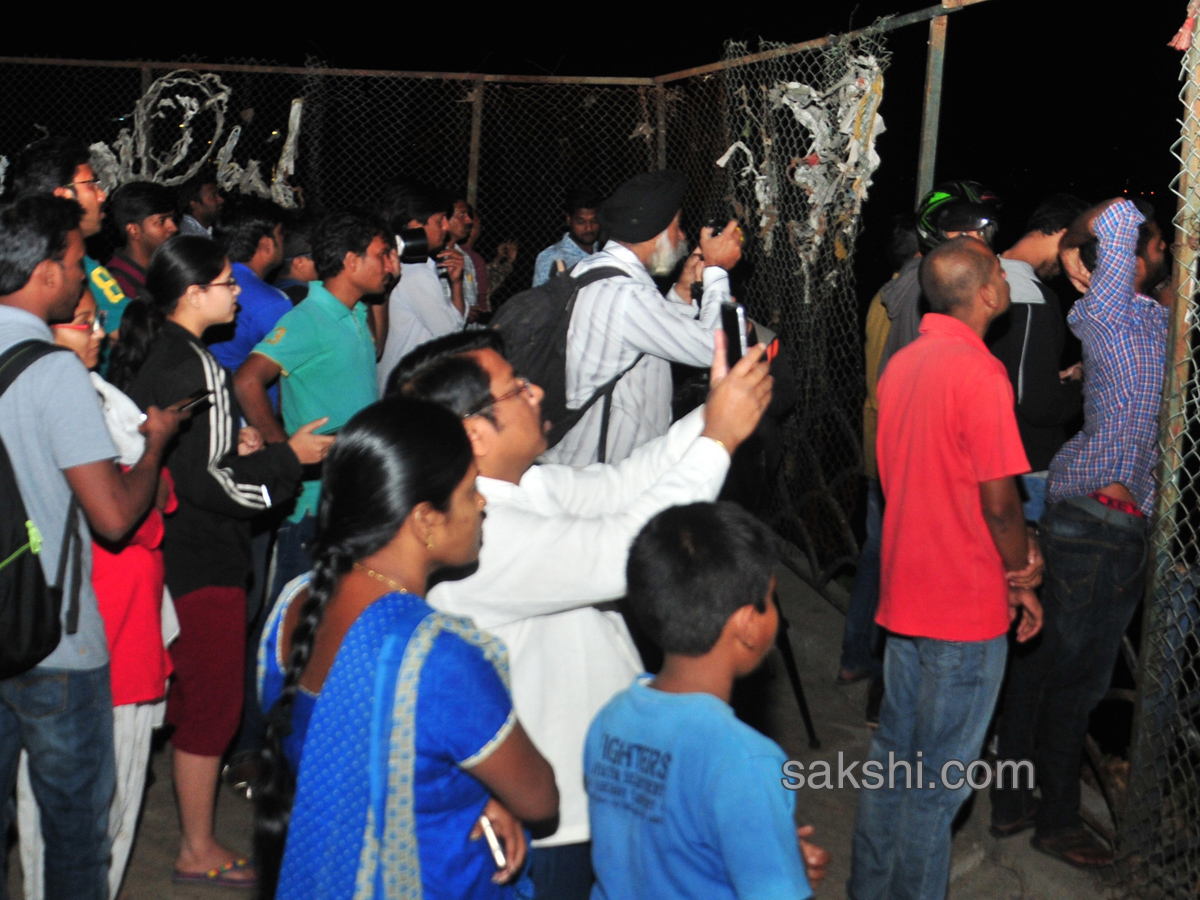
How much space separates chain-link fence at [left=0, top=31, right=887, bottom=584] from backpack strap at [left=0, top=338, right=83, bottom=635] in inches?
150

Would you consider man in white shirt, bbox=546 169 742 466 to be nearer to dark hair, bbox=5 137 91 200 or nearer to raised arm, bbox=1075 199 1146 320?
raised arm, bbox=1075 199 1146 320

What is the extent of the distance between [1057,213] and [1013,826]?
7.01ft

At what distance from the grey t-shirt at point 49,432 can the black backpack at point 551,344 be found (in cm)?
157

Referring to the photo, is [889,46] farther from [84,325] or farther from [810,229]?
[84,325]

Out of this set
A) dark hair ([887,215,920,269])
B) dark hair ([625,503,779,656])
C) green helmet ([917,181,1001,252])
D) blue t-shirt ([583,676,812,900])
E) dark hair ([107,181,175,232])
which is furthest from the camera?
dark hair ([887,215,920,269])

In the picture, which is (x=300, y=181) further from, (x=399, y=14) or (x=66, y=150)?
(x=399, y=14)

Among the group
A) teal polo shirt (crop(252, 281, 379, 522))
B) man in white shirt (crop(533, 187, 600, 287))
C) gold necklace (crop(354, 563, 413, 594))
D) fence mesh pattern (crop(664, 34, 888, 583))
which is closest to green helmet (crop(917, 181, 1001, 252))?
fence mesh pattern (crop(664, 34, 888, 583))

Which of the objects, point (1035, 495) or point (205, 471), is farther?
point (1035, 495)

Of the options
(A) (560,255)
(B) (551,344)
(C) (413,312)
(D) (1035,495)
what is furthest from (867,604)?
(A) (560,255)

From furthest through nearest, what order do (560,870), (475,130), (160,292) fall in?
(475,130) → (160,292) → (560,870)

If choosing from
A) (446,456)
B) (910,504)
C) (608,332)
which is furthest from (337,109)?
(446,456)

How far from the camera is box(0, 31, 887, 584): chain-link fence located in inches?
222

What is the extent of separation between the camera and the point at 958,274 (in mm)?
3105

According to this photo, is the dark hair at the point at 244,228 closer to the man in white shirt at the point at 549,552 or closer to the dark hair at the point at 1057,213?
the man in white shirt at the point at 549,552
